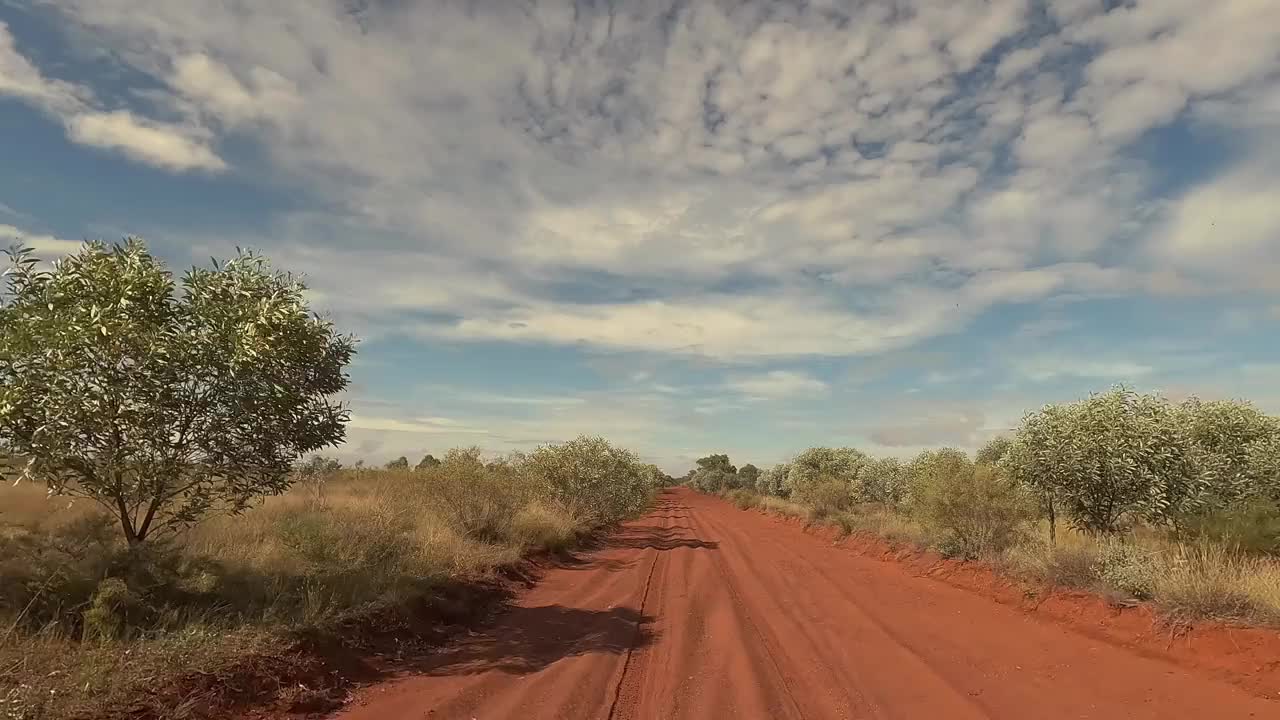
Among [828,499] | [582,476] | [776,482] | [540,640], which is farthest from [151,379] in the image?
[776,482]

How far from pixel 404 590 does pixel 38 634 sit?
5350mm

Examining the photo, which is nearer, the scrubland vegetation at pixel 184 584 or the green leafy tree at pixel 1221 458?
the scrubland vegetation at pixel 184 584

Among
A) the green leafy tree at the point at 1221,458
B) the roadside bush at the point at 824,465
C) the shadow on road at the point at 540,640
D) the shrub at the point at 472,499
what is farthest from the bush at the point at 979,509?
the roadside bush at the point at 824,465

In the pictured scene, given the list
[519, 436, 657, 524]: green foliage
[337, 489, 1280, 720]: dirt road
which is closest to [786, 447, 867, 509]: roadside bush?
[519, 436, 657, 524]: green foliage

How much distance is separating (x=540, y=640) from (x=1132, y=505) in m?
13.4

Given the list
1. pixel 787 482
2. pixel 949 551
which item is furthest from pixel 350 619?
pixel 787 482

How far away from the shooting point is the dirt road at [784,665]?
7.78 metres

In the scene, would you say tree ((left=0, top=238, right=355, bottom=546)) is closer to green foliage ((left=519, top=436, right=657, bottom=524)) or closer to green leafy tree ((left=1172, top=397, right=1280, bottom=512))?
green leafy tree ((left=1172, top=397, right=1280, bottom=512))

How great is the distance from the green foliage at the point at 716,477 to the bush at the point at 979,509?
310ft

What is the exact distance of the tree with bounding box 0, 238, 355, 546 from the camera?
7.37 metres

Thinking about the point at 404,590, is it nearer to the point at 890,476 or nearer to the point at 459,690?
the point at 459,690

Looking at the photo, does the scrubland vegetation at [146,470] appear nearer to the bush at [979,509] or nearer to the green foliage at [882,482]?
the bush at [979,509]

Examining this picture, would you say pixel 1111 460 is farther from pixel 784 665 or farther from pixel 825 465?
pixel 825 465

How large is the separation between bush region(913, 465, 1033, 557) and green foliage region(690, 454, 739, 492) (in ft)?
310
